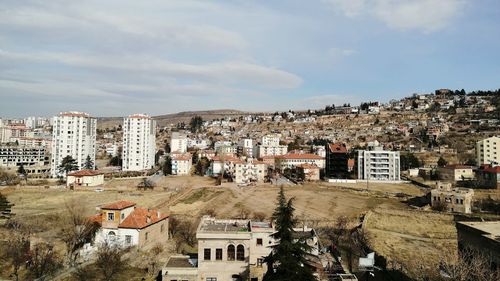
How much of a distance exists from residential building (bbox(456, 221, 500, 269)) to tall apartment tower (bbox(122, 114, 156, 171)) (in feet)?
262

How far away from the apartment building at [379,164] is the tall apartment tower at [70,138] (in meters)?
61.4

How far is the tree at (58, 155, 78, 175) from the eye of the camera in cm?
7687

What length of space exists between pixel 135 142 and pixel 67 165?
62.0 feet

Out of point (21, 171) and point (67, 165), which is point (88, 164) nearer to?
point (67, 165)

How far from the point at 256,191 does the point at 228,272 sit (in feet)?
131

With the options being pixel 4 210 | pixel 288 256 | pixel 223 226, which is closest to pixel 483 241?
pixel 288 256

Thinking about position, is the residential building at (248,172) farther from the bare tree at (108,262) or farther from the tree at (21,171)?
the tree at (21,171)

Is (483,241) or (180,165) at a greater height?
(180,165)

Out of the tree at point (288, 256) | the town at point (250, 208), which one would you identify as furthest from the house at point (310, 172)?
the tree at point (288, 256)

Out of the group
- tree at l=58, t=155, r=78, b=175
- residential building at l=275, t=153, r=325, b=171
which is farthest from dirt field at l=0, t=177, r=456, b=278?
residential building at l=275, t=153, r=325, b=171

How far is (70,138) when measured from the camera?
83.9 meters

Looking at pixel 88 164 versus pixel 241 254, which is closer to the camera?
pixel 241 254

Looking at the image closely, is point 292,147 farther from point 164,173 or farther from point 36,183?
point 36,183

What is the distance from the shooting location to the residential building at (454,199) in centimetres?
4856
